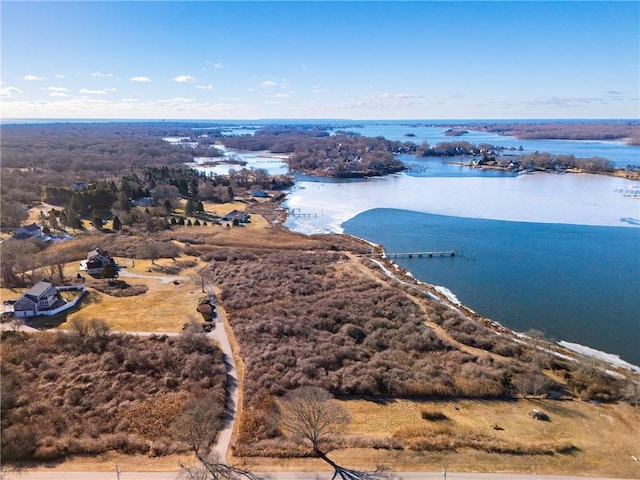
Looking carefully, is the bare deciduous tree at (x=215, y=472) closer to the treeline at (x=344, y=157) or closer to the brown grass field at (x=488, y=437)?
the brown grass field at (x=488, y=437)

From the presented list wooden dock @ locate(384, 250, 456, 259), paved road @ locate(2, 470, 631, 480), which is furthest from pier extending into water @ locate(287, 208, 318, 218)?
paved road @ locate(2, 470, 631, 480)

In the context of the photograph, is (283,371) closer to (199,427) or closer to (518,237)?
(199,427)

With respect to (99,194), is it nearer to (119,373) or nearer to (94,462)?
(119,373)

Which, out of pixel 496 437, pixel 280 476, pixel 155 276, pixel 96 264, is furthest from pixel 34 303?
pixel 496 437

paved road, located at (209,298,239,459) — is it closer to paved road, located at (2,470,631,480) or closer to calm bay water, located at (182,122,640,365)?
paved road, located at (2,470,631,480)

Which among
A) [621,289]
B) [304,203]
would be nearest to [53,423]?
[621,289]

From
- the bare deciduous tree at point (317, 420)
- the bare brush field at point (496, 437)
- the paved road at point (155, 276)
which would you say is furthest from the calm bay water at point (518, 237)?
the paved road at point (155, 276)
